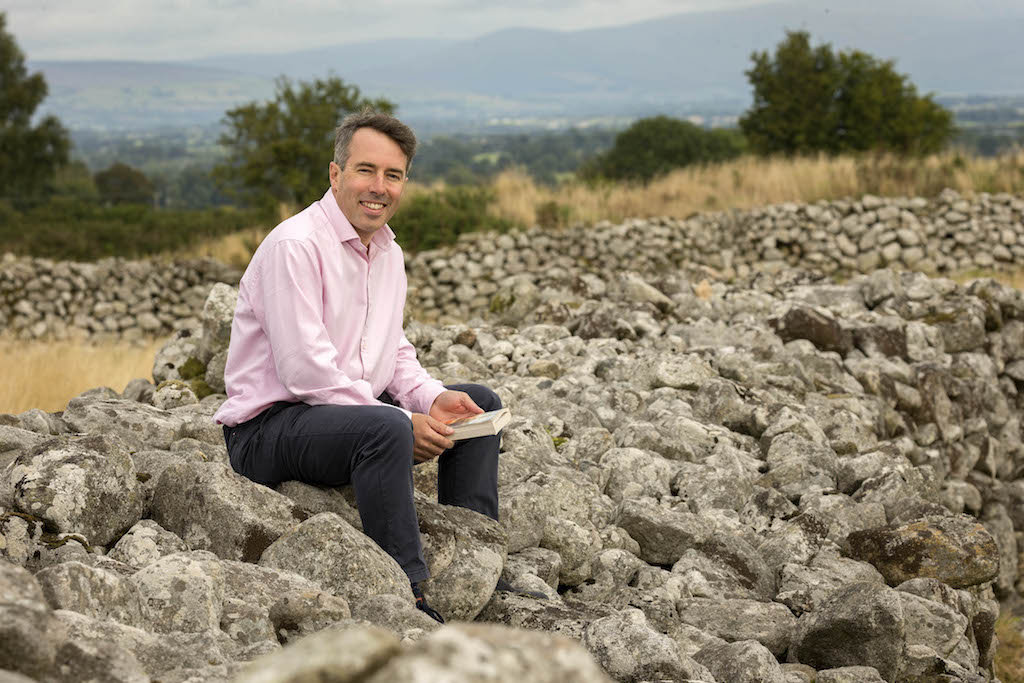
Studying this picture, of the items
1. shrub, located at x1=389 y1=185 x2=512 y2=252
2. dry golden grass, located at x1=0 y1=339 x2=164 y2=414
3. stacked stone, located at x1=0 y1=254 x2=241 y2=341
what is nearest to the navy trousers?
dry golden grass, located at x1=0 y1=339 x2=164 y2=414

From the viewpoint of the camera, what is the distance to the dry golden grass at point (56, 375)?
6.91 metres

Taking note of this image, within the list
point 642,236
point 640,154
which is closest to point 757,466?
point 642,236

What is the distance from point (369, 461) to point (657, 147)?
3318 cm

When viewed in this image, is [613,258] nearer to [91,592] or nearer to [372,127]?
[372,127]

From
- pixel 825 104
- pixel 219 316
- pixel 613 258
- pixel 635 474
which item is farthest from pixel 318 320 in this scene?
pixel 825 104

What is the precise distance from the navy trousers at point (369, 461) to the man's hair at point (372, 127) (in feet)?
3.07

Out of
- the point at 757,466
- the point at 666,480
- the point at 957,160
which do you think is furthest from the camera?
the point at 957,160

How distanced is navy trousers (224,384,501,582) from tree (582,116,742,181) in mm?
29714

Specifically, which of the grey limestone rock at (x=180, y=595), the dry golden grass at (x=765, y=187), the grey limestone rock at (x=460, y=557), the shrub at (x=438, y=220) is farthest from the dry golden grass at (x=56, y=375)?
the dry golden grass at (x=765, y=187)

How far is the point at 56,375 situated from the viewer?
766 centimetres

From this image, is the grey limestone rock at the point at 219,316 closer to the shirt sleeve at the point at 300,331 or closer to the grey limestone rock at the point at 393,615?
the shirt sleeve at the point at 300,331

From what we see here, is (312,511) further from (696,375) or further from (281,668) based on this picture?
(696,375)

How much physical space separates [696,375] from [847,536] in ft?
5.94

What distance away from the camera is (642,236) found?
14945mm
